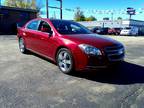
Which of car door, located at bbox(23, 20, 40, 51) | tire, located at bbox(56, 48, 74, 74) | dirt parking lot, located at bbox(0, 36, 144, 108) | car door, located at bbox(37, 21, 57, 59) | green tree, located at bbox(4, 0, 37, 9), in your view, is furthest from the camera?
green tree, located at bbox(4, 0, 37, 9)

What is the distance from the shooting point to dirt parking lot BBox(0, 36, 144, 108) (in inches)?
168

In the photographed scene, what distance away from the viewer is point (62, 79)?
5742mm

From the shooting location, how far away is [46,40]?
693 cm

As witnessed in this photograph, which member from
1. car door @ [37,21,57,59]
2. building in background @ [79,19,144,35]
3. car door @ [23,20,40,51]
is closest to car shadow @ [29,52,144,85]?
car door @ [37,21,57,59]

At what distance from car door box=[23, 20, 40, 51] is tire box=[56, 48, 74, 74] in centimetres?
152

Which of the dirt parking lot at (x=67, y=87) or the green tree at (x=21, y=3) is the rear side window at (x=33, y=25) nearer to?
the dirt parking lot at (x=67, y=87)

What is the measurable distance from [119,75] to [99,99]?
1.92 metres

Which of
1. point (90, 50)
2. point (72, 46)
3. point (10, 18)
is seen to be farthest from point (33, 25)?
point (10, 18)

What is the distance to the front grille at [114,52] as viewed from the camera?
18.8 ft

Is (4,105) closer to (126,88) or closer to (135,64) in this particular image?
(126,88)

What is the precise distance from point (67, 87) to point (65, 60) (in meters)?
1.20

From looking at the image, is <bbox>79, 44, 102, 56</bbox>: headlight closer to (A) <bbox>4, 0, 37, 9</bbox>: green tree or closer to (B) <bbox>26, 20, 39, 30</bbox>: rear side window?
(B) <bbox>26, 20, 39, 30</bbox>: rear side window

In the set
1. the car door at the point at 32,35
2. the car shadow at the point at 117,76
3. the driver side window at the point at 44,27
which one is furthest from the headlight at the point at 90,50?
the car door at the point at 32,35

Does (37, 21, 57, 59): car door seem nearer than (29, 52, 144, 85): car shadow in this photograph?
No
